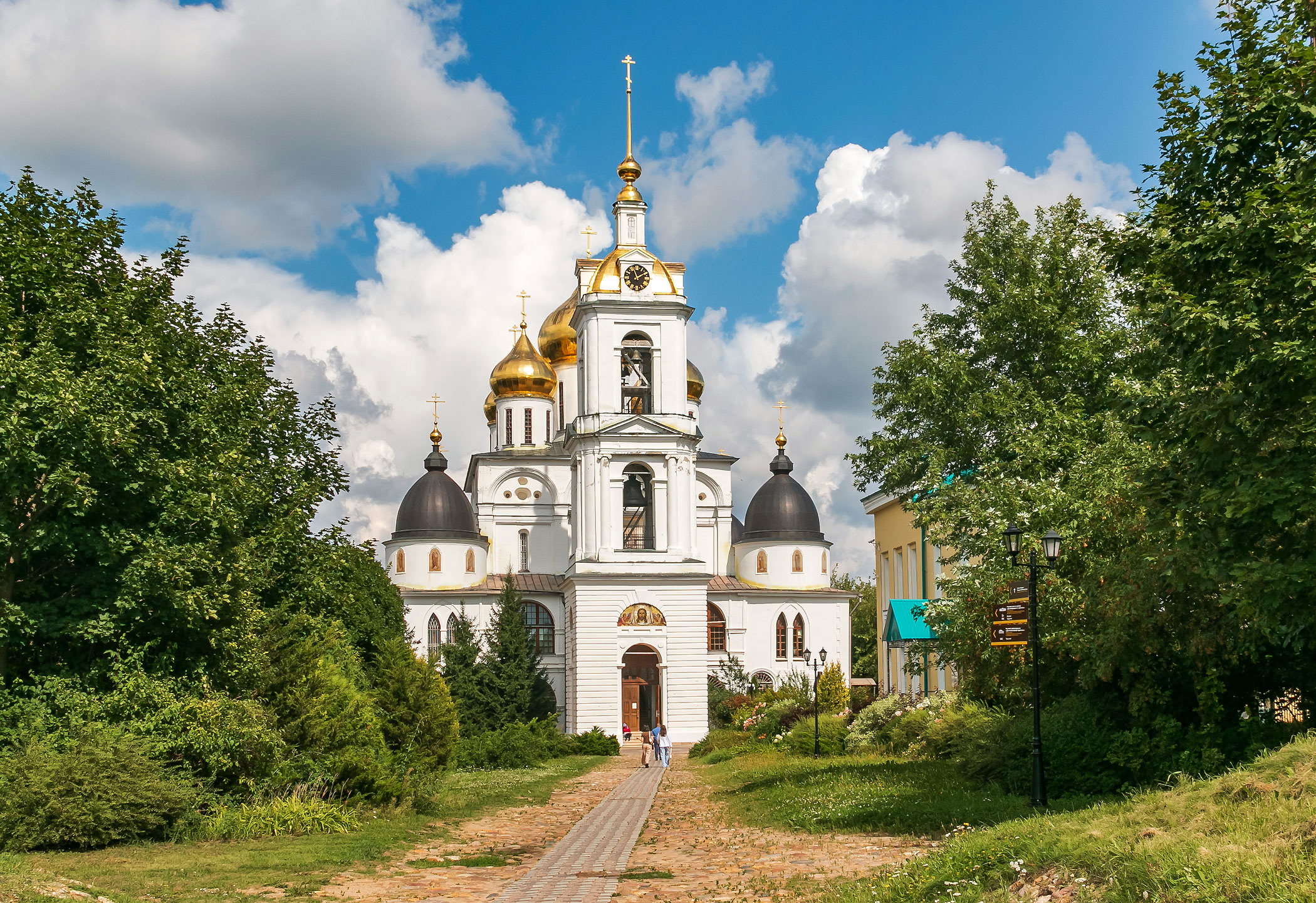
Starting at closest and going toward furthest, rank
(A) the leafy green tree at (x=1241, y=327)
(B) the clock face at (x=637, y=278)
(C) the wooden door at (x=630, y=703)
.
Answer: (A) the leafy green tree at (x=1241, y=327), (C) the wooden door at (x=630, y=703), (B) the clock face at (x=637, y=278)

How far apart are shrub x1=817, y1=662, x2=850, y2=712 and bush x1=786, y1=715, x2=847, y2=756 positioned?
9088 millimetres

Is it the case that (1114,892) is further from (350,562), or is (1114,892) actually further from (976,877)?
(350,562)

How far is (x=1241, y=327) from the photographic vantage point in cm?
1139

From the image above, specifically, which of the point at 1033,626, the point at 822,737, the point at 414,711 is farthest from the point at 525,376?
the point at 1033,626

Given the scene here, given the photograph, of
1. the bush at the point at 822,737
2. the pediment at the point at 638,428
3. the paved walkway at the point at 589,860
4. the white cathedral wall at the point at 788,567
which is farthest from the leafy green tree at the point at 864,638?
the paved walkway at the point at 589,860

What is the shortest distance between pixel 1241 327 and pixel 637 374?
4472 centimetres

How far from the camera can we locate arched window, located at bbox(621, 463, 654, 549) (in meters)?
53.9

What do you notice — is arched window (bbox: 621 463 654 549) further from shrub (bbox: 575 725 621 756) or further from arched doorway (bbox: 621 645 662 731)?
Answer: shrub (bbox: 575 725 621 756)

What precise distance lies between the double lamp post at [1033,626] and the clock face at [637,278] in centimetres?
3902

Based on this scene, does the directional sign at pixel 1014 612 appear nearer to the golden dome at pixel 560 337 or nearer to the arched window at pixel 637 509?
the arched window at pixel 637 509

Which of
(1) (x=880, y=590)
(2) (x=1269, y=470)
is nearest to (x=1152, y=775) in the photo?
(2) (x=1269, y=470)

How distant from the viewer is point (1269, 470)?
11.6 m

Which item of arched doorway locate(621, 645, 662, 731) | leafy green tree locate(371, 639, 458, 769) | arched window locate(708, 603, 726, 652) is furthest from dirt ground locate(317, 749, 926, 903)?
arched window locate(708, 603, 726, 652)

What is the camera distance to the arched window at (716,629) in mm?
61500
